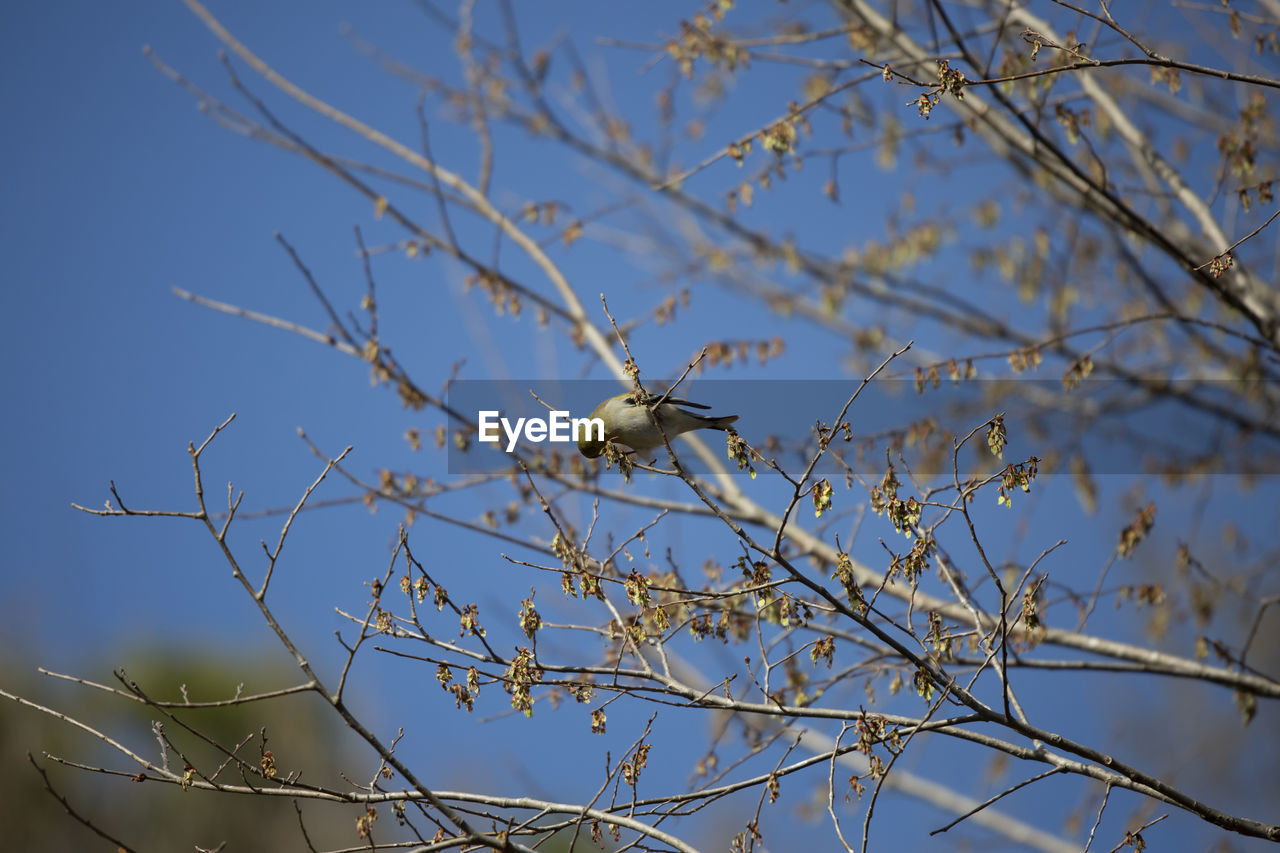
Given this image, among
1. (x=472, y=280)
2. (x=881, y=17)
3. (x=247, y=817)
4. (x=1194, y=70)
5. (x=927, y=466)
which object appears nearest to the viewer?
(x=1194, y=70)

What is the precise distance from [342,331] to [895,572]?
316 cm

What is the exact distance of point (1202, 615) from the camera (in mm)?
5301

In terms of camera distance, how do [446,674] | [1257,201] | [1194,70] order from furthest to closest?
[1257,201] → [446,674] → [1194,70]

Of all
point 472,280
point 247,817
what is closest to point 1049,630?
point 472,280

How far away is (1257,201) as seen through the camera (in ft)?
14.1

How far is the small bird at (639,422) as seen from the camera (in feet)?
14.0

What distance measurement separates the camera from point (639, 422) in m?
4.26

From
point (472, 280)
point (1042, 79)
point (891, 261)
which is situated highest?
point (891, 261)

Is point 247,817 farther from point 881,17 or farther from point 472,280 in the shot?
point 881,17

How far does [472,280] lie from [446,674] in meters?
3.37

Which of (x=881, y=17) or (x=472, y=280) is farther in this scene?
(x=472, y=280)

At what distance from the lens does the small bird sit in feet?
14.0

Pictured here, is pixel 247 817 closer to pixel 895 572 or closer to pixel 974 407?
pixel 974 407

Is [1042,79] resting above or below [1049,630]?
above
